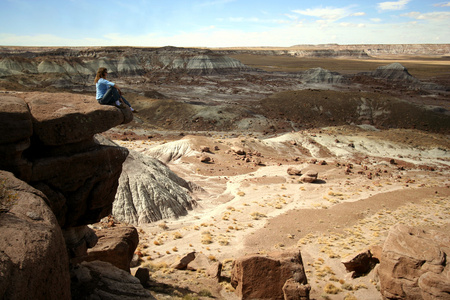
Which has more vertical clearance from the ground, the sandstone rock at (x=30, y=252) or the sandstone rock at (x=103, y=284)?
the sandstone rock at (x=30, y=252)

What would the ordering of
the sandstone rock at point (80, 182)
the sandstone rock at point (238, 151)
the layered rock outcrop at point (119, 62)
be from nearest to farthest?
the sandstone rock at point (80, 182), the sandstone rock at point (238, 151), the layered rock outcrop at point (119, 62)

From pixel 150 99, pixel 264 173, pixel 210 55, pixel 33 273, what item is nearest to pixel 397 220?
pixel 264 173

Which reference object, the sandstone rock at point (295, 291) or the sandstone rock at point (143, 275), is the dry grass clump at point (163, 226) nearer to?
the sandstone rock at point (143, 275)

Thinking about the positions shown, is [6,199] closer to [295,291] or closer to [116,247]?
[116,247]

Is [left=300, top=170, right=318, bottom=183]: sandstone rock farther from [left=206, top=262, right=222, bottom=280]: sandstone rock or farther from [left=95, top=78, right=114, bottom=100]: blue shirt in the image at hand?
[left=95, top=78, right=114, bottom=100]: blue shirt

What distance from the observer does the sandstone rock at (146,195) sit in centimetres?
2002

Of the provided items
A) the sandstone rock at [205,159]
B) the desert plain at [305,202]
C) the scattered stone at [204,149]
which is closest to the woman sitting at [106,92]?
the desert plain at [305,202]

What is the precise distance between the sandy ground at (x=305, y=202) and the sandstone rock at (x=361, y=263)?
41cm

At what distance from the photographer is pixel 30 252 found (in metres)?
5.39

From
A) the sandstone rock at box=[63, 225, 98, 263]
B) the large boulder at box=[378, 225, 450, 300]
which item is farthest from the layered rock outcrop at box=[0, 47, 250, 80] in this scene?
the large boulder at box=[378, 225, 450, 300]

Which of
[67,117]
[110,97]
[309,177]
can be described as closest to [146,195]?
[110,97]

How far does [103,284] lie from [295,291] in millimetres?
5825

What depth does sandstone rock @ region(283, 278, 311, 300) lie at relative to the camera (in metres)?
10.7

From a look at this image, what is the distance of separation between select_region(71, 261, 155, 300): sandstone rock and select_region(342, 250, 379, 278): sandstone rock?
8.37 metres
